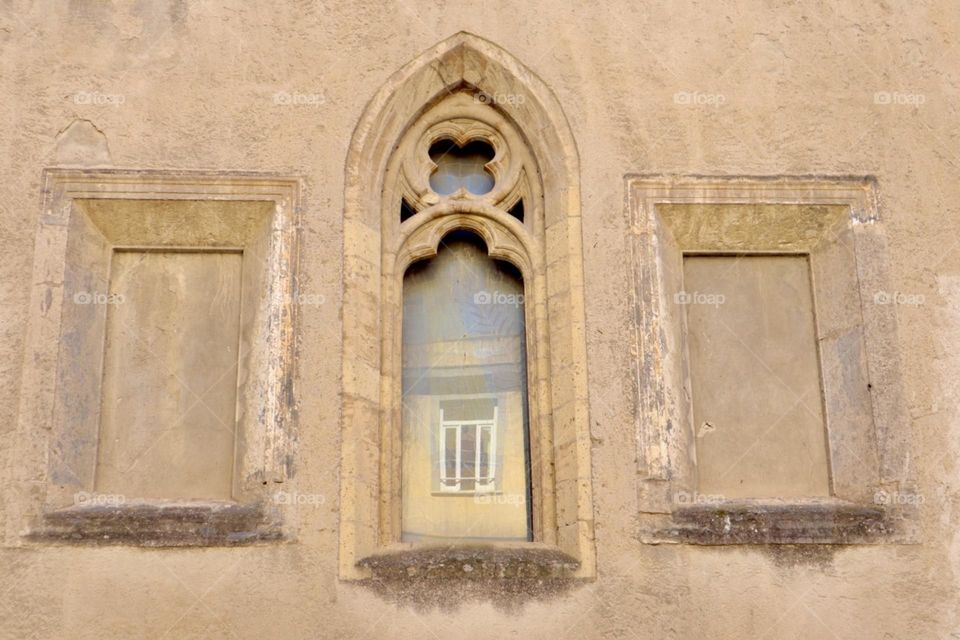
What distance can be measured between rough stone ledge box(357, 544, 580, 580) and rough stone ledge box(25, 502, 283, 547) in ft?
1.66

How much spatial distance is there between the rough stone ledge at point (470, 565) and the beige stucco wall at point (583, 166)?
0.13 meters

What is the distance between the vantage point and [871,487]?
5.90 meters

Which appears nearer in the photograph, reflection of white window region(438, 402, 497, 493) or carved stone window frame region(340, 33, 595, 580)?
carved stone window frame region(340, 33, 595, 580)

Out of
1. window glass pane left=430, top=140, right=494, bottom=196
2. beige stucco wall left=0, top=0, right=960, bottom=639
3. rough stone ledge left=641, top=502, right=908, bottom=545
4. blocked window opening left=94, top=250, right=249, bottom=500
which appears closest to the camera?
beige stucco wall left=0, top=0, right=960, bottom=639

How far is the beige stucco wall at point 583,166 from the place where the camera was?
5.47m

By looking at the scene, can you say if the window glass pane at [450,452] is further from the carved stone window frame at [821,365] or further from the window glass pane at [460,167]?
the window glass pane at [460,167]

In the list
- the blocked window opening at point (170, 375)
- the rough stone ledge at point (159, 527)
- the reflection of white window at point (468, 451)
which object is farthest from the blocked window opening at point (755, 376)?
the blocked window opening at point (170, 375)

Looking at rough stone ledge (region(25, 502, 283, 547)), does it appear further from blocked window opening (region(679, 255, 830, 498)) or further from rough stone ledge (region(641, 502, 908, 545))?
blocked window opening (region(679, 255, 830, 498))

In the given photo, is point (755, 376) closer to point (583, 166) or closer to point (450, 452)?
point (583, 166)

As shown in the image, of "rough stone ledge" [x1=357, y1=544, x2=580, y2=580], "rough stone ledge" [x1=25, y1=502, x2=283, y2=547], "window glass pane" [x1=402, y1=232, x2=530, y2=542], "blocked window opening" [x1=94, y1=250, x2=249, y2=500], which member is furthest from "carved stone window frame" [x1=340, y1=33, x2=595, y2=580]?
"blocked window opening" [x1=94, y1=250, x2=249, y2=500]

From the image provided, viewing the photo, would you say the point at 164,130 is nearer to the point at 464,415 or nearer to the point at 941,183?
the point at 464,415

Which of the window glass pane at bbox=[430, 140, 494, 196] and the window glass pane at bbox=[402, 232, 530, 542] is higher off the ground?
the window glass pane at bbox=[430, 140, 494, 196]

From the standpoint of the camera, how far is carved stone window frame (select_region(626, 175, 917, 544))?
5727 mm

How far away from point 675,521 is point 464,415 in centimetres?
125
